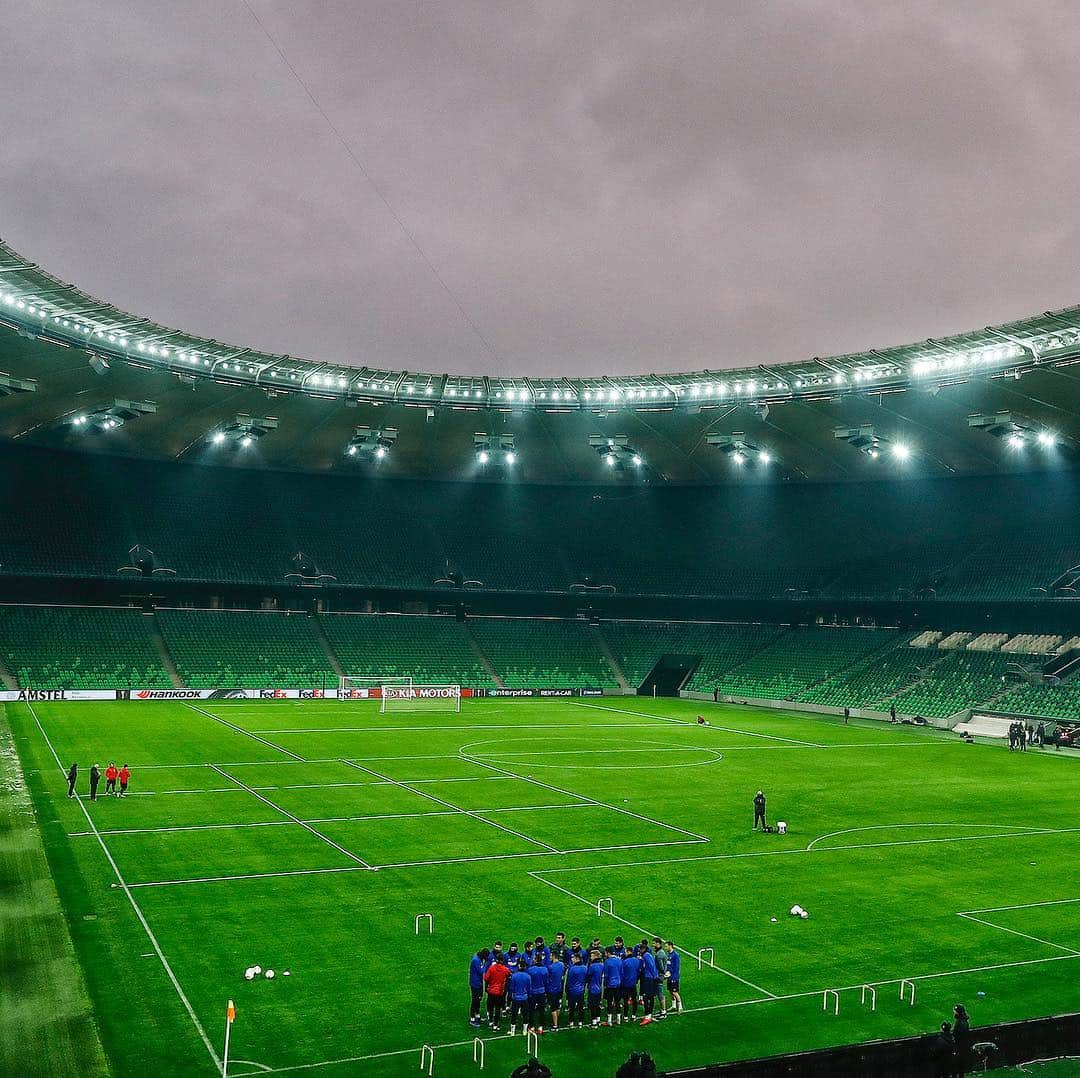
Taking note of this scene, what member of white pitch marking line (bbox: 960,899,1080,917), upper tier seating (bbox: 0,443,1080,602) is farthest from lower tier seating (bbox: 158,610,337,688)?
white pitch marking line (bbox: 960,899,1080,917)

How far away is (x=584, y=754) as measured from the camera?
44906 mm

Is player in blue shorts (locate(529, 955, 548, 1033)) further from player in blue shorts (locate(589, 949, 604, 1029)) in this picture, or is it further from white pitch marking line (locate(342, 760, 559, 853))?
white pitch marking line (locate(342, 760, 559, 853))

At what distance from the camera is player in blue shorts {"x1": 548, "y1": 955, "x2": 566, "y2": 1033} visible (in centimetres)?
1556

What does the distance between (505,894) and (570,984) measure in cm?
672

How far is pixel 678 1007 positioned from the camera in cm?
1642

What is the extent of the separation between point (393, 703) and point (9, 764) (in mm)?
31141

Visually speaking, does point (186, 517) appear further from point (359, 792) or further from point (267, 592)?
point (359, 792)

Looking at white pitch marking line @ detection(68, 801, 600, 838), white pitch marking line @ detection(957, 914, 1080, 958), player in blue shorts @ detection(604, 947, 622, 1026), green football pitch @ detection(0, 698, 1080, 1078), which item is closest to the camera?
green football pitch @ detection(0, 698, 1080, 1078)

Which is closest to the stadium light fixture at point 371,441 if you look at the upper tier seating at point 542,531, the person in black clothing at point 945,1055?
the upper tier seating at point 542,531

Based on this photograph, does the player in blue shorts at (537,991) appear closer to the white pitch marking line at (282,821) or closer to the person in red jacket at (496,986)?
the person in red jacket at (496,986)

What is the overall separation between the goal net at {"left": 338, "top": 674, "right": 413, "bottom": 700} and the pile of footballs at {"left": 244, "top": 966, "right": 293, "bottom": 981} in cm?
5170

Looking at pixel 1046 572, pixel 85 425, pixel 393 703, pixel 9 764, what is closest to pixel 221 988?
pixel 9 764

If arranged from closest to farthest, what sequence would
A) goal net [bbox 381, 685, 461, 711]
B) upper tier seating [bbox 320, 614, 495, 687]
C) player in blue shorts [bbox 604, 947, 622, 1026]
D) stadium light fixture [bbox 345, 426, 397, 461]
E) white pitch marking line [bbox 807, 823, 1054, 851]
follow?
1. player in blue shorts [bbox 604, 947, 622, 1026]
2. white pitch marking line [bbox 807, 823, 1054, 851]
3. goal net [bbox 381, 685, 461, 711]
4. stadium light fixture [bbox 345, 426, 397, 461]
5. upper tier seating [bbox 320, 614, 495, 687]

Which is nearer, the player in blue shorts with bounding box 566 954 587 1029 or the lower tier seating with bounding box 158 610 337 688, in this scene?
the player in blue shorts with bounding box 566 954 587 1029
